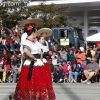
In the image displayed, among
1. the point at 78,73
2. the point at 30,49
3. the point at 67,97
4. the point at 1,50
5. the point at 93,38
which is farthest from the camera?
the point at 1,50

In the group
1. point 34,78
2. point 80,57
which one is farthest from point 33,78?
point 80,57

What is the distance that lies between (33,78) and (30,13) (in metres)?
26.6

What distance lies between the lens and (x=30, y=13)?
35.8 metres

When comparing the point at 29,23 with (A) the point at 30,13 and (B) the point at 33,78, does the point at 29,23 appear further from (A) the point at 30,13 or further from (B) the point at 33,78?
(A) the point at 30,13

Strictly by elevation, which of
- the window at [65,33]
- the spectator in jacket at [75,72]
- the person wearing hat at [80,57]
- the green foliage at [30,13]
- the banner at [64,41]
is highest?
the green foliage at [30,13]

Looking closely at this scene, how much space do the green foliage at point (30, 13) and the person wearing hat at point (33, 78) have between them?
84.3 feet

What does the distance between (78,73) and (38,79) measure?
1152 centimetres

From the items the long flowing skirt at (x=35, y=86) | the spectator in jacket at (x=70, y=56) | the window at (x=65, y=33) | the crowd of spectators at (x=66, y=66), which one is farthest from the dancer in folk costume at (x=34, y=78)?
the window at (x=65, y=33)

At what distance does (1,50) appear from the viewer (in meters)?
26.6

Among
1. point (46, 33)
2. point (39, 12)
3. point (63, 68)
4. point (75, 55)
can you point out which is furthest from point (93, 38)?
point (46, 33)

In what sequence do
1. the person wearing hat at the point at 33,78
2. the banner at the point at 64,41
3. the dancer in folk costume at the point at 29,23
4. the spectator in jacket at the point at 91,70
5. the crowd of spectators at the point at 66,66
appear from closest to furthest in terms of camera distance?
the person wearing hat at the point at 33,78, the dancer in folk costume at the point at 29,23, the spectator in jacket at the point at 91,70, the crowd of spectators at the point at 66,66, the banner at the point at 64,41

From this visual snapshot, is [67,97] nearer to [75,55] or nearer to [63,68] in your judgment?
[63,68]

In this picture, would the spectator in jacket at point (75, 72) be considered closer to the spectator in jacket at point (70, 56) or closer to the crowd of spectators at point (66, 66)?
the crowd of spectators at point (66, 66)

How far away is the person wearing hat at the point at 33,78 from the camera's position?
942 centimetres
